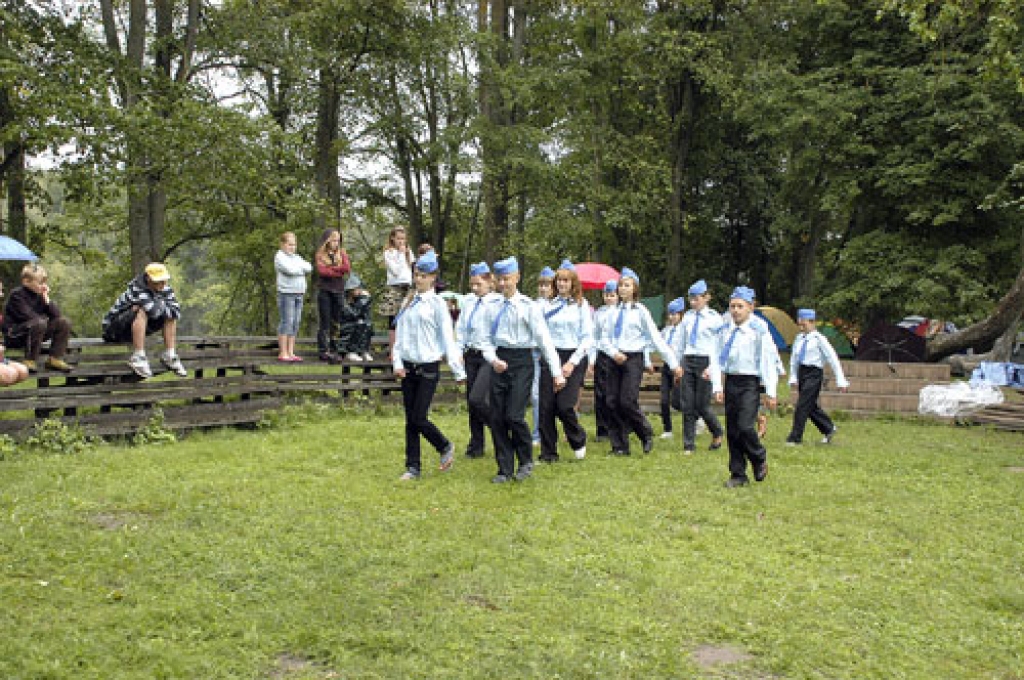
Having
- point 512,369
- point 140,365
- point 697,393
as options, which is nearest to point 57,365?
point 140,365

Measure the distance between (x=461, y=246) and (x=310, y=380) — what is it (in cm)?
1926

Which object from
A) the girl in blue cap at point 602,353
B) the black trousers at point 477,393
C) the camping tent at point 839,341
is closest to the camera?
the black trousers at point 477,393

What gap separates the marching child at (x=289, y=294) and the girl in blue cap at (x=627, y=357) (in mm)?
4771

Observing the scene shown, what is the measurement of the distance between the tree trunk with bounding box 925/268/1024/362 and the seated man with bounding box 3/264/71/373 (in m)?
17.2

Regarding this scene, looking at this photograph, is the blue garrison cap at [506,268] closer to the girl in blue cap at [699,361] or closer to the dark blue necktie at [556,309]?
the dark blue necktie at [556,309]

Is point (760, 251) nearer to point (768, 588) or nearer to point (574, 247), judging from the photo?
point (574, 247)

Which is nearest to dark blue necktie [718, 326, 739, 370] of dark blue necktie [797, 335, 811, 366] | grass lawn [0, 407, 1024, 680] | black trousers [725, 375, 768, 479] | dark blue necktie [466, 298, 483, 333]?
black trousers [725, 375, 768, 479]

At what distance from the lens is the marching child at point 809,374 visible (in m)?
12.3

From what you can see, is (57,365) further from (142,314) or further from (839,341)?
(839,341)

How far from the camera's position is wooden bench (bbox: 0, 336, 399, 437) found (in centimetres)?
988

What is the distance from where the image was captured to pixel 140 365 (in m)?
10.5

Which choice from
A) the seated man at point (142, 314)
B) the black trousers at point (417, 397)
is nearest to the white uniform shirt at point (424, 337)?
the black trousers at point (417, 397)

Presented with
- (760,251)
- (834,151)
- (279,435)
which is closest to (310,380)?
(279,435)

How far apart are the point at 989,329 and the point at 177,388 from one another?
647 inches
